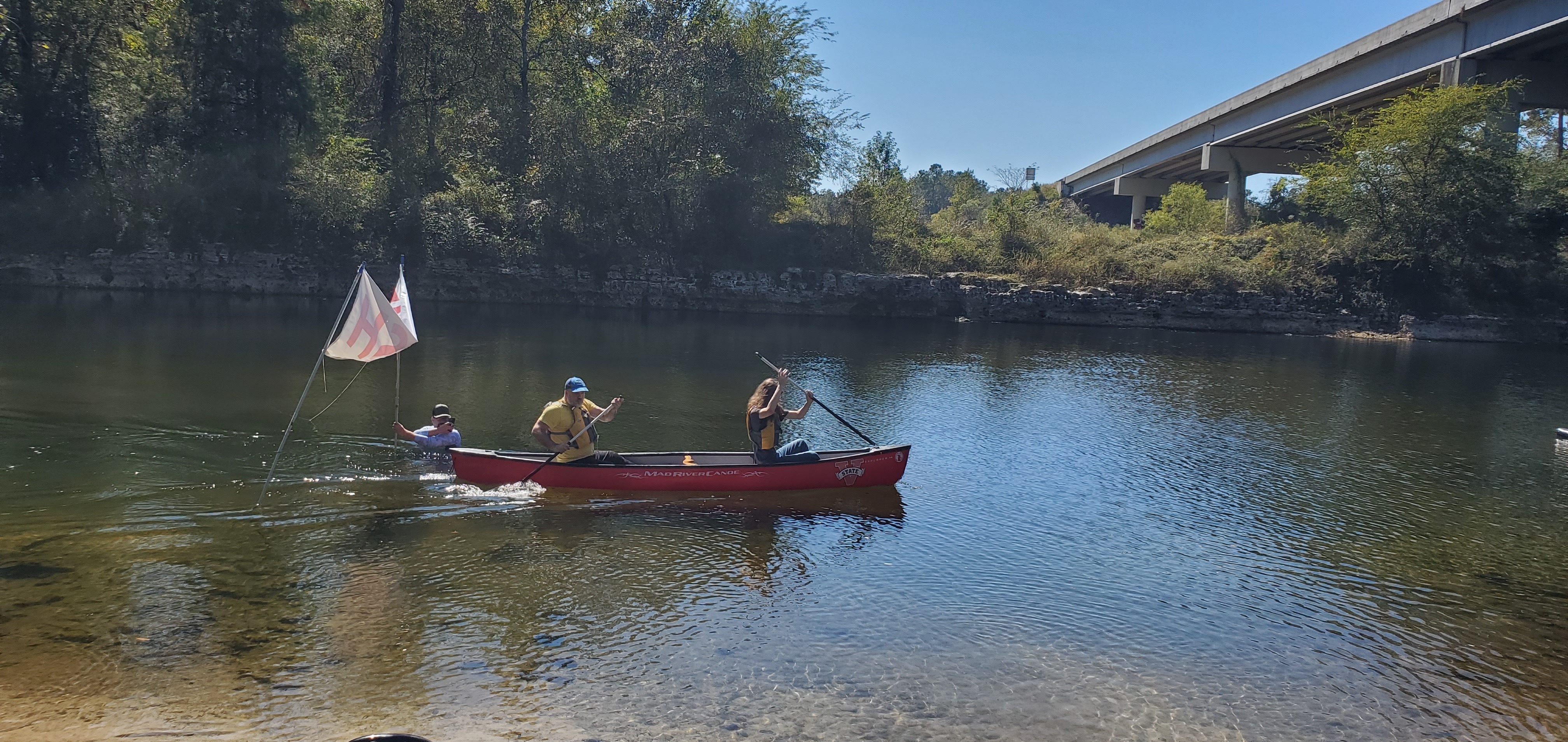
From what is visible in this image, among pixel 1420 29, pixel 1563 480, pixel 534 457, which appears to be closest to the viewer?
pixel 534 457

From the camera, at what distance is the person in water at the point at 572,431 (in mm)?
13273

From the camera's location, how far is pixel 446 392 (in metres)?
20.6

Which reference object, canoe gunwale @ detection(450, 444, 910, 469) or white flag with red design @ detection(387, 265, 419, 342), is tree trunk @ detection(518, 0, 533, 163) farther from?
canoe gunwale @ detection(450, 444, 910, 469)

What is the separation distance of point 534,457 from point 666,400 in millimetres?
7231

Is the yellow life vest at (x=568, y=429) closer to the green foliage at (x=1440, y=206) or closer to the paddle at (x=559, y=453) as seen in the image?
the paddle at (x=559, y=453)

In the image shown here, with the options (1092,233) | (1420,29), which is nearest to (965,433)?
(1420,29)

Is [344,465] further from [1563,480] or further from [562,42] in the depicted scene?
[562,42]

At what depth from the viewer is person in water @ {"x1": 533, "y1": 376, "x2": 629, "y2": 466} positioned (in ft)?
43.5

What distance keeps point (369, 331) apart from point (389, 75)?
1418 inches

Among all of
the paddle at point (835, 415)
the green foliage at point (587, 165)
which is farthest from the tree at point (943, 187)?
the paddle at point (835, 415)

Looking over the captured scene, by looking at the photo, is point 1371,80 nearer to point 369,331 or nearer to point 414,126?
point 369,331

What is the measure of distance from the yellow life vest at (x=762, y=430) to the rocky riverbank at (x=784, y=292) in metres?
31.2

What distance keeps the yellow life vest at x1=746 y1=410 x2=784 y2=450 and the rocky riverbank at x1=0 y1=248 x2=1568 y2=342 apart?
3125cm

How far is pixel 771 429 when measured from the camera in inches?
548
